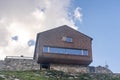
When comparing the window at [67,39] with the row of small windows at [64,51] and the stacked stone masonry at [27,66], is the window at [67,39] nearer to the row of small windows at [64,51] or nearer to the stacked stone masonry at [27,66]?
the row of small windows at [64,51]

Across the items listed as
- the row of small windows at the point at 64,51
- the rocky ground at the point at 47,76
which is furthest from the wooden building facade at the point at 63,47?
the rocky ground at the point at 47,76

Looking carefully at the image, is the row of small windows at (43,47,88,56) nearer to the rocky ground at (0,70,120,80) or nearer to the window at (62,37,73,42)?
the window at (62,37,73,42)

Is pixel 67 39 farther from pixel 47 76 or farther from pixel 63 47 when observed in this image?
pixel 47 76

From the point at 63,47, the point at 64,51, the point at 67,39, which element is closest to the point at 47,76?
the point at 64,51

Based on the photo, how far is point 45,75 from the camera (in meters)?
42.5

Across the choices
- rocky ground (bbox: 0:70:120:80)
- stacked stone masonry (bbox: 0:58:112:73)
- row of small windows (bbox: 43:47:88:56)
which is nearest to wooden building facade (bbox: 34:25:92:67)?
row of small windows (bbox: 43:47:88:56)

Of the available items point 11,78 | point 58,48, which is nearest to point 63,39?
point 58,48

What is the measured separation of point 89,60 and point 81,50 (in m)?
2.58

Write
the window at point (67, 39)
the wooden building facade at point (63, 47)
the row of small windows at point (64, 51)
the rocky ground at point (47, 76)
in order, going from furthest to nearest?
1. the window at point (67, 39)
2. the row of small windows at point (64, 51)
3. the wooden building facade at point (63, 47)
4. the rocky ground at point (47, 76)

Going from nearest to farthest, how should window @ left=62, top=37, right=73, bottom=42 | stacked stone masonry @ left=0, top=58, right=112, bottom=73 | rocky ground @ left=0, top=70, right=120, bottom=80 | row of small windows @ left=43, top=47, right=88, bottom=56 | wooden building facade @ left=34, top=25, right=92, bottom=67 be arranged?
rocky ground @ left=0, top=70, right=120, bottom=80 → wooden building facade @ left=34, top=25, right=92, bottom=67 → row of small windows @ left=43, top=47, right=88, bottom=56 → stacked stone masonry @ left=0, top=58, right=112, bottom=73 → window @ left=62, top=37, right=73, bottom=42

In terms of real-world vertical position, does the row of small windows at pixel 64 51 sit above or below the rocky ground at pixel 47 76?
above

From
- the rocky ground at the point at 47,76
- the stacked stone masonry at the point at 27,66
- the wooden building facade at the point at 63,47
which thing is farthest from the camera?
the stacked stone masonry at the point at 27,66

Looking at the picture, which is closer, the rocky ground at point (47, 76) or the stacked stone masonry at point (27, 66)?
the rocky ground at point (47, 76)

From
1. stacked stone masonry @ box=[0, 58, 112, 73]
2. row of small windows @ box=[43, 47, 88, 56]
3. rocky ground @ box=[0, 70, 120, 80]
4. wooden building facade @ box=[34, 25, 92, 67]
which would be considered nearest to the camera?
rocky ground @ box=[0, 70, 120, 80]
